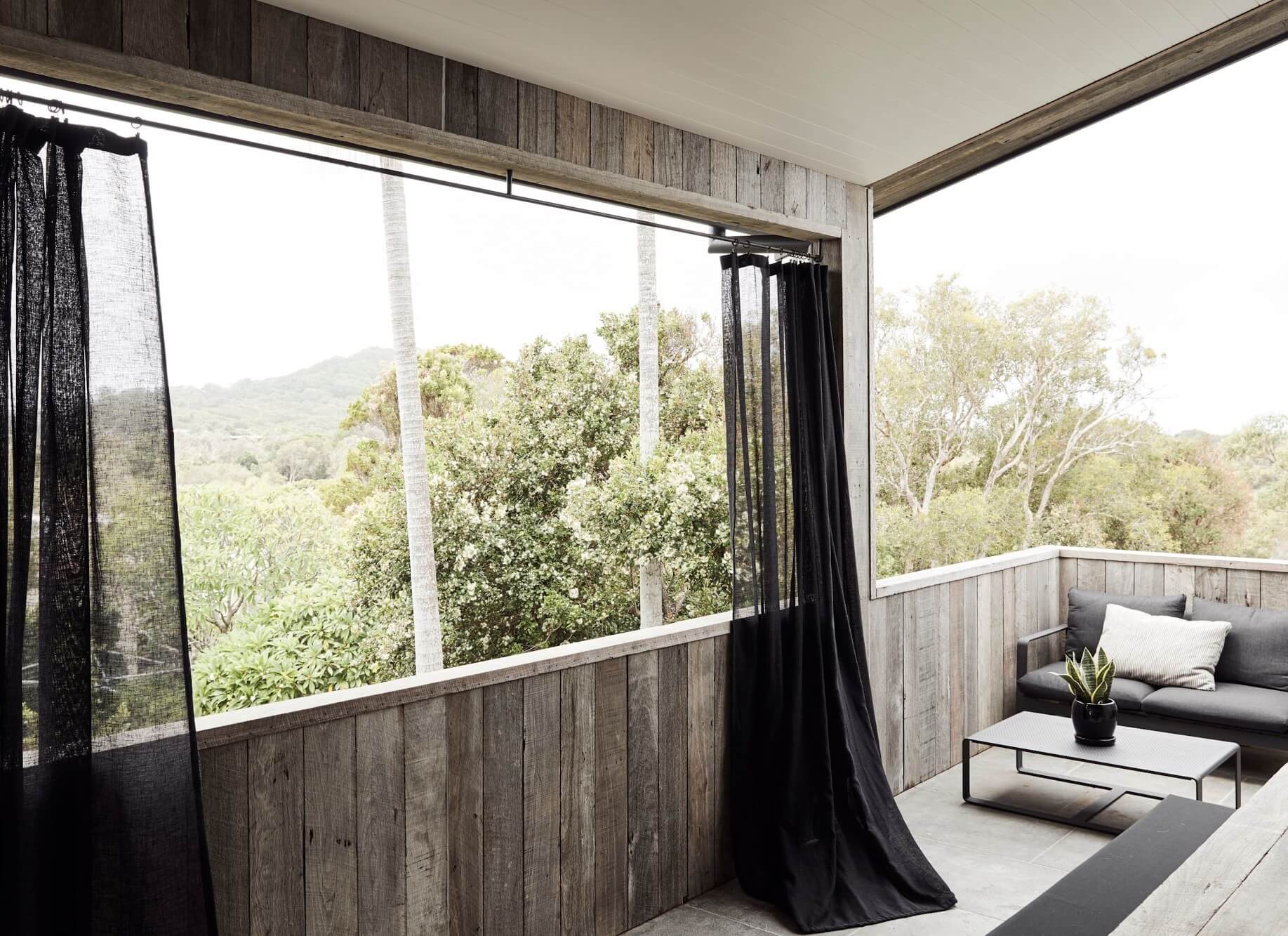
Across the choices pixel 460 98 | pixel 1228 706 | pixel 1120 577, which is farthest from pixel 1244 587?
pixel 460 98

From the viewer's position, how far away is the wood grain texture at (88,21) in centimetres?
162

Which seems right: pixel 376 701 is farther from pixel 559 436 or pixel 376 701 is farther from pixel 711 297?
pixel 711 297

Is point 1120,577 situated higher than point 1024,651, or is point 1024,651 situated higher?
point 1120,577

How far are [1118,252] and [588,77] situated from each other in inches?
428

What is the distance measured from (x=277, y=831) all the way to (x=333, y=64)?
1.68 m

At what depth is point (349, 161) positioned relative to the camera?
211cm

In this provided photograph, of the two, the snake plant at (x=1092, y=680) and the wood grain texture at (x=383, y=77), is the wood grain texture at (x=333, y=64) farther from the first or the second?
the snake plant at (x=1092, y=680)

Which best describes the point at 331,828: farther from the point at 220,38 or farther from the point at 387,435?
the point at 387,435

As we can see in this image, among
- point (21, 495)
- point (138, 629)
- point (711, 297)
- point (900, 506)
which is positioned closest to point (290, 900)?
point (138, 629)

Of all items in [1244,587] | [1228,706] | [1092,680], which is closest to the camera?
[1092,680]

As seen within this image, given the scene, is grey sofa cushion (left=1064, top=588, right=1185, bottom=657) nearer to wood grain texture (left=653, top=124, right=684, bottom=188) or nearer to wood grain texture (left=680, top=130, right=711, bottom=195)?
wood grain texture (left=680, top=130, right=711, bottom=195)

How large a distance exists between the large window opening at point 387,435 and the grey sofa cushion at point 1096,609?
3.54 m

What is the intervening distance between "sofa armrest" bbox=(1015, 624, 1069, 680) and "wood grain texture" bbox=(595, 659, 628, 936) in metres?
2.52

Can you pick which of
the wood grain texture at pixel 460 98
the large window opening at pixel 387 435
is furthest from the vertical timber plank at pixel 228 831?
the large window opening at pixel 387 435
